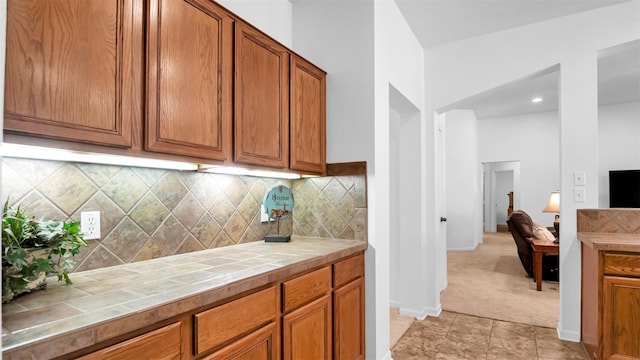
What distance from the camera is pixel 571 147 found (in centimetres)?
306

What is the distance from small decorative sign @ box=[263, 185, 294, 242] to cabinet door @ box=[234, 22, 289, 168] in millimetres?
272

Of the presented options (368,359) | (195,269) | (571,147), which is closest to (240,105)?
(195,269)

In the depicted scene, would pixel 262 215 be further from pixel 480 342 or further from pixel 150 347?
pixel 480 342

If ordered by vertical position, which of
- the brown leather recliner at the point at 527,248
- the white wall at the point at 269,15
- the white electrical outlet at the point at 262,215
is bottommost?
the brown leather recliner at the point at 527,248

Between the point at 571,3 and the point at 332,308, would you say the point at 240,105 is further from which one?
the point at 571,3

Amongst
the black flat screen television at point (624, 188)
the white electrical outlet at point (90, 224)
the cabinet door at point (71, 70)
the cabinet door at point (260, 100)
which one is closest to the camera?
the cabinet door at point (71, 70)

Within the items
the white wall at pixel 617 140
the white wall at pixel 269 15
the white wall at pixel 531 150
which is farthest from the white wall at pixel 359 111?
the white wall at pixel 531 150

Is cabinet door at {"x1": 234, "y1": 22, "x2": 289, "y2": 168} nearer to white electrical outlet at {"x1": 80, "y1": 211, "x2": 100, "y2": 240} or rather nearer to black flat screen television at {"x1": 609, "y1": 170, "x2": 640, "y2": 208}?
white electrical outlet at {"x1": 80, "y1": 211, "x2": 100, "y2": 240}

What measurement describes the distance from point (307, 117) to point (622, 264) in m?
2.36

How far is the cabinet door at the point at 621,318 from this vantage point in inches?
88.7

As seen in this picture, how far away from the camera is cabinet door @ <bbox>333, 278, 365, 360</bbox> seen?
2027 mm

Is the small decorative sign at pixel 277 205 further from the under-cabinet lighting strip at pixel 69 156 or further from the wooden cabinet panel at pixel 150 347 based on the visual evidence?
the wooden cabinet panel at pixel 150 347

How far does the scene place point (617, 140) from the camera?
6898 millimetres

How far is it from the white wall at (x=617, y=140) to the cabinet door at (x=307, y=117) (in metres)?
7.22
